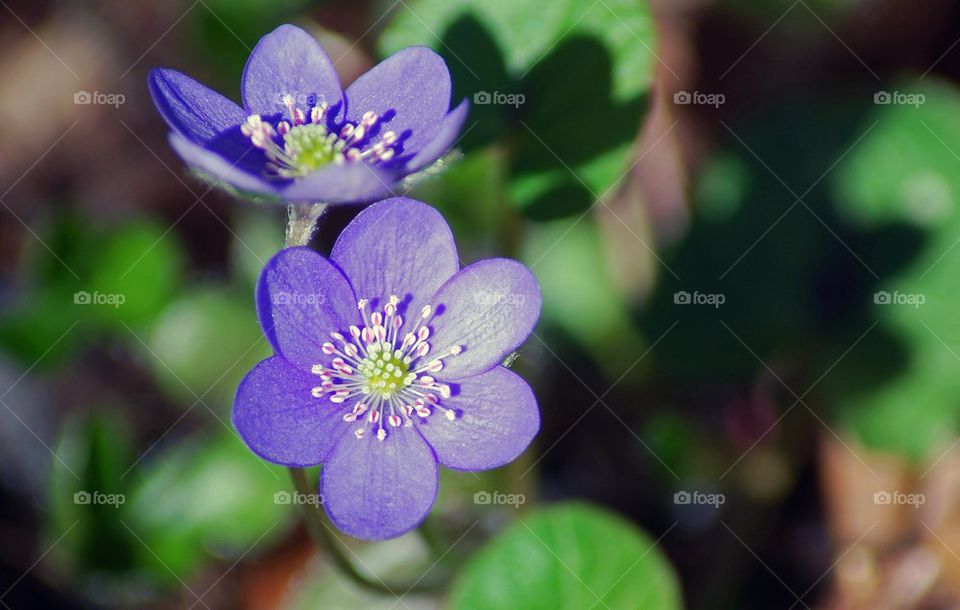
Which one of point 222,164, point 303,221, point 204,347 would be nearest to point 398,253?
point 303,221

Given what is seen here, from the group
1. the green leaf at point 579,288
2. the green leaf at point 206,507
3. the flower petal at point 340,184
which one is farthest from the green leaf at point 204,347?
the flower petal at point 340,184

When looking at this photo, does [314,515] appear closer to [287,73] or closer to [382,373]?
[382,373]

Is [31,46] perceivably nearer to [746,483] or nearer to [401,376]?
[401,376]

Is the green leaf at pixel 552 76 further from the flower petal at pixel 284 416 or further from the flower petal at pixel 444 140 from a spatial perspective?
the flower petal at pixel 284 416

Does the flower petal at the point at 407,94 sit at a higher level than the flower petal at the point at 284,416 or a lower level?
higher

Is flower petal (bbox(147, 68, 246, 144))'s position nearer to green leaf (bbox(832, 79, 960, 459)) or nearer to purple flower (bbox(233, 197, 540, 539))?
purple flower (bbox(233, 197, 540, 539))
